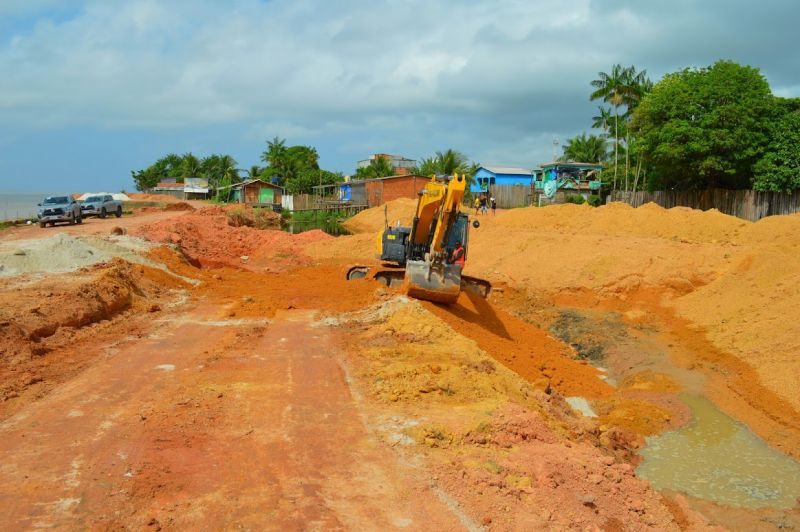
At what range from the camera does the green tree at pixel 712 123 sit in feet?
103

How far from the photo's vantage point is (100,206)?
4356cm

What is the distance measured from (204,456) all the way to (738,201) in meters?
31.9

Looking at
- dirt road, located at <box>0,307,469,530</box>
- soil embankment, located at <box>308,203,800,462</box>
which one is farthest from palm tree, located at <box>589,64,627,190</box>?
dirt road, located at <box>0,307,469,530</box>

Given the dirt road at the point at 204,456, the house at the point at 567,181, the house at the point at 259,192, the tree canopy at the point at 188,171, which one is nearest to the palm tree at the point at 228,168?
the tree canopy at the point at 188,171

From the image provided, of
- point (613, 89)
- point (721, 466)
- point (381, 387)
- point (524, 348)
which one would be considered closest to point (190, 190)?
point (613, 89)

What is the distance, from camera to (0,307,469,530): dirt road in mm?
5868

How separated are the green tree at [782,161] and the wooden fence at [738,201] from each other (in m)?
0.52

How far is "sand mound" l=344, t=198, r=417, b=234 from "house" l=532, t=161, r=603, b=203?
37.5 ft

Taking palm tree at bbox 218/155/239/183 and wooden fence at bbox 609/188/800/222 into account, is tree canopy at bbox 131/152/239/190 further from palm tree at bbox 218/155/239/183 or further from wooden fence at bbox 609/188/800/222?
wooden fence at bbox 609/188/800/222

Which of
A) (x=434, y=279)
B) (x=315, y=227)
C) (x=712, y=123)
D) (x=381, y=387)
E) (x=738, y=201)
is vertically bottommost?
(x=381, y=387)

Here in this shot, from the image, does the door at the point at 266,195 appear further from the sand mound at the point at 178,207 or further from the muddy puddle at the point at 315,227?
the muddy puddle at the point at 315,227

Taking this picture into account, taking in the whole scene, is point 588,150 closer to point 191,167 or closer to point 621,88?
point 621,88

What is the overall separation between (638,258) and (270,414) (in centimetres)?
1725

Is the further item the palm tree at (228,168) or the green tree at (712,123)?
the palm tree at (228,168)
